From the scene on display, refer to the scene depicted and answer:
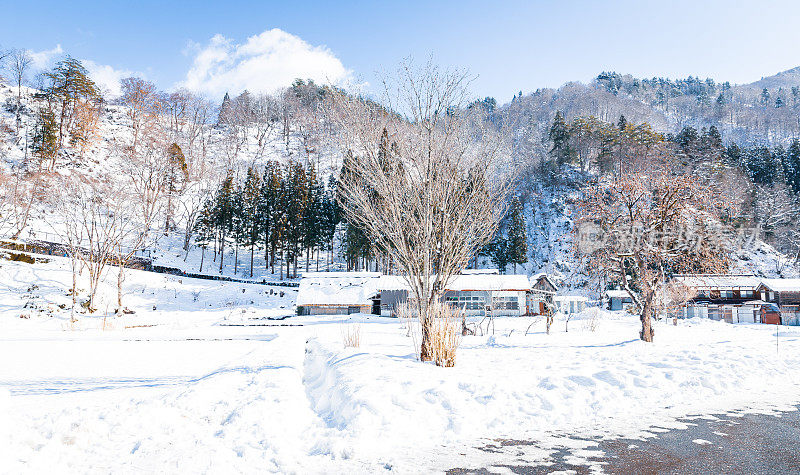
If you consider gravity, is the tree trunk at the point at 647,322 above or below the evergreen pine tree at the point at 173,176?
below

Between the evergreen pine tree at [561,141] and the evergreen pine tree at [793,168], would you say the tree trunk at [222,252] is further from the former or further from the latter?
the evergreen pine tree at [793,168]

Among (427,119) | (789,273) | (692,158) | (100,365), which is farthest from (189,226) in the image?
(789,273)

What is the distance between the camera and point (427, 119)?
402 inches

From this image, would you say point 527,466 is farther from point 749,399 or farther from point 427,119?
point 427,119

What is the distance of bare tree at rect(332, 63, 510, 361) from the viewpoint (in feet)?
33.1

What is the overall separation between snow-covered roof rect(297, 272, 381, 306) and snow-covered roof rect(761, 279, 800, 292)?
125 ft

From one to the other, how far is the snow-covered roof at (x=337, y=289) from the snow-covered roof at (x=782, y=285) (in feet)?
125

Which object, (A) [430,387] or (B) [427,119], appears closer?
(A) [430,387]

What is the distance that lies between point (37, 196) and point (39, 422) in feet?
148

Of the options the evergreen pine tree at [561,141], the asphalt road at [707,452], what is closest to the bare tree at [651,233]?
the asphalt road at [707,452]

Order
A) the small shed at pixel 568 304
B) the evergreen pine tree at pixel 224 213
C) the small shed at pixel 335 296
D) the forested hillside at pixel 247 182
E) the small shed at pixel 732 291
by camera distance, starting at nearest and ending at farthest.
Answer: the small shed at pixel 335 296, the small shed at pixel 568 304, the small shed at pixel 732 291, the forested hillside at pixel 247 182, the evergreen pine tree at pixel 224 213

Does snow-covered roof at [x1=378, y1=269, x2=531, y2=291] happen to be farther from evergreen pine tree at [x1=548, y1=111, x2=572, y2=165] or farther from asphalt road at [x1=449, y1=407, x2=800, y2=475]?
evergreen pine tree at [x1=548, y1=111, x2=572, y2=165]

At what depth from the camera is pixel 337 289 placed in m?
37.8

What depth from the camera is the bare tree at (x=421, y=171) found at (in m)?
10.1
